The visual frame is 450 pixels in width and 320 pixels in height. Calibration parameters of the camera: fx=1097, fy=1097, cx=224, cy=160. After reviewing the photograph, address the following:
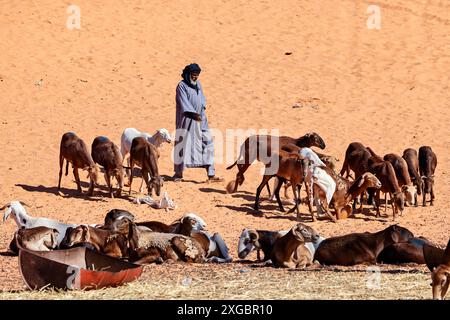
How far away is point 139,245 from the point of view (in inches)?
507

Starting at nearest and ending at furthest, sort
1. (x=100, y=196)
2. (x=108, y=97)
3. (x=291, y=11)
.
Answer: (x=100, y=196), (x=108, y=97), (x=291, y=11)

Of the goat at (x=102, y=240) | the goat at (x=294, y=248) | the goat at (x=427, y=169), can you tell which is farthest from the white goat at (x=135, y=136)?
the goat at (x=294, y=248)

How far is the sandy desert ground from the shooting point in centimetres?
1869

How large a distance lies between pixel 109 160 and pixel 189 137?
5.84 ft

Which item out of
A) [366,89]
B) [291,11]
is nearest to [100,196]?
[366,89]

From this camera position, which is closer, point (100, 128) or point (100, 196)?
point (100, 196)

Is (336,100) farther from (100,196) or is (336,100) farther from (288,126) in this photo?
(100,196)

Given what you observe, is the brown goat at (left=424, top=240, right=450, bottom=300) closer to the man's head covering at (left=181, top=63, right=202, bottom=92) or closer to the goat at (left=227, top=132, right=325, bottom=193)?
the goat at (left=227, top=132, right=325, bottom=193)

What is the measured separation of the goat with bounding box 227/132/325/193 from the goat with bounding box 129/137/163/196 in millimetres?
1480

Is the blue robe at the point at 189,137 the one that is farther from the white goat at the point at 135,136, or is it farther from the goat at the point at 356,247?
the goat at the point at 356,247

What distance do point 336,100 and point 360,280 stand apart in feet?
51.8

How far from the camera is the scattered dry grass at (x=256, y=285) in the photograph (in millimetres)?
10070

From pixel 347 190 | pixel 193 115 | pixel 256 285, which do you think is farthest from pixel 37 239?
pixel 193 115

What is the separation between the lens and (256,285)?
1086 cm
